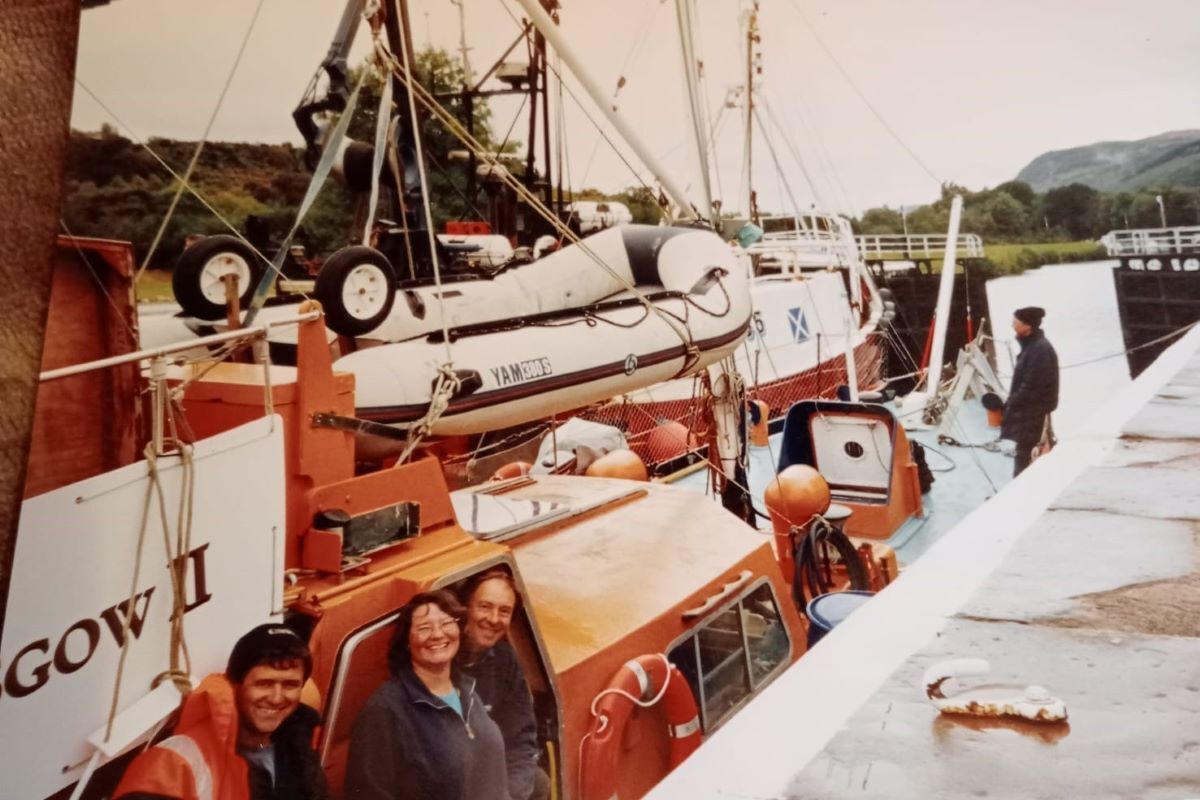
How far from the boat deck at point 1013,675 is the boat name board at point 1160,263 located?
3.77 meters

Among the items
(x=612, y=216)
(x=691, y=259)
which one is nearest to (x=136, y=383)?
(x=691, y=259)

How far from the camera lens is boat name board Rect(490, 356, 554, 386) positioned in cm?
236

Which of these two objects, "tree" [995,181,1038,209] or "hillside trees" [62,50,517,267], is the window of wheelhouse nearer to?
"hillside trees" [62,50,517,267]

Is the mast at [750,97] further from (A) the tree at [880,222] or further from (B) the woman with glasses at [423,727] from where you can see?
(B) the woman with glasses at [423,727]

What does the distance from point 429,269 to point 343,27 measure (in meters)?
1.09

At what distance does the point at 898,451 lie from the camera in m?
4.29

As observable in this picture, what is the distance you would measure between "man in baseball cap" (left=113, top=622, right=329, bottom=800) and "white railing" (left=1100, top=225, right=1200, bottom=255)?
15.9 ft

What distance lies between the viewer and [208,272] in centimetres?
166

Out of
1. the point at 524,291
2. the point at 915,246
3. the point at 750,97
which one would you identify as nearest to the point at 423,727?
the point at 524,291

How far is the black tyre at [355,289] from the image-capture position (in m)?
1.92

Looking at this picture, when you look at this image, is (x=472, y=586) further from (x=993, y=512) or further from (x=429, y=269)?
(x=429, y=269)

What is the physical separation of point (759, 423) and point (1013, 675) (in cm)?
456

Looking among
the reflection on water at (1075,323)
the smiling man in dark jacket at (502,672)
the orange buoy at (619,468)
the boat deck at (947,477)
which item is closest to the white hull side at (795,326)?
the boat deck at (947,477)

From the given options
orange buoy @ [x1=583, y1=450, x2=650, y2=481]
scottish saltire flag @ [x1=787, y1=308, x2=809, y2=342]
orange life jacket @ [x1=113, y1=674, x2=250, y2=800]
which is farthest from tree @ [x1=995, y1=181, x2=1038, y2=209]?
orange life jacket @ [x1=113, y1=674, x2=250, y2=800]
